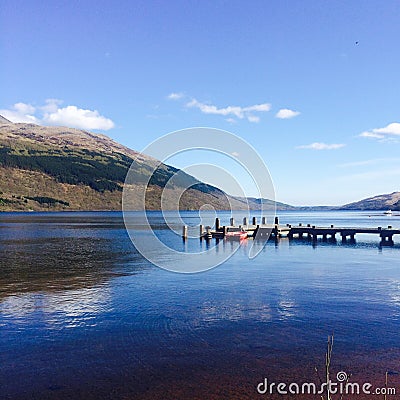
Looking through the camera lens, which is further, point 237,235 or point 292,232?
point 292,232

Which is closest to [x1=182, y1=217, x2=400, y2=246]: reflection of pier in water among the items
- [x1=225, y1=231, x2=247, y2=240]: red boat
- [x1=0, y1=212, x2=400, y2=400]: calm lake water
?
[x1=225, y1=231, x2=247, y2=240]: red boat

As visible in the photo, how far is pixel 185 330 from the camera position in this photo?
1691 cm

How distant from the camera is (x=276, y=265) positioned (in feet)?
119

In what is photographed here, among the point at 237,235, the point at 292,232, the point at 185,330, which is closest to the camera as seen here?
the point at 185,330

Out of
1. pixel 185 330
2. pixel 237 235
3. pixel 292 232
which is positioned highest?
pixel 292 232

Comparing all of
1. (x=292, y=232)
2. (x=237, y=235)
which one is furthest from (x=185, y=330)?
(x=292, y=232)

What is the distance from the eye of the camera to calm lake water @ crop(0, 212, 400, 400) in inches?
480

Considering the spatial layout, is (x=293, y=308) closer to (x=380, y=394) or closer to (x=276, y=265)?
(x=380, y=394)

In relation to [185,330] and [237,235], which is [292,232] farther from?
[185,330]

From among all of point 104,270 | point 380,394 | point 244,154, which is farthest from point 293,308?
point 104,270

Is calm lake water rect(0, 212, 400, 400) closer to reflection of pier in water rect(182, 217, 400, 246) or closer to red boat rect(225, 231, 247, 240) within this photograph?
red boat rect(225, 231, 247, 240)

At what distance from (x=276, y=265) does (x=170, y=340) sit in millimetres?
22149

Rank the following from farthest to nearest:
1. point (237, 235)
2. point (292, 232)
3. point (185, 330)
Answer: point (292, 232) < point (237, 235) < point (185, 330)

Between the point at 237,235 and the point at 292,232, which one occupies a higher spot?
the point at 292,232
